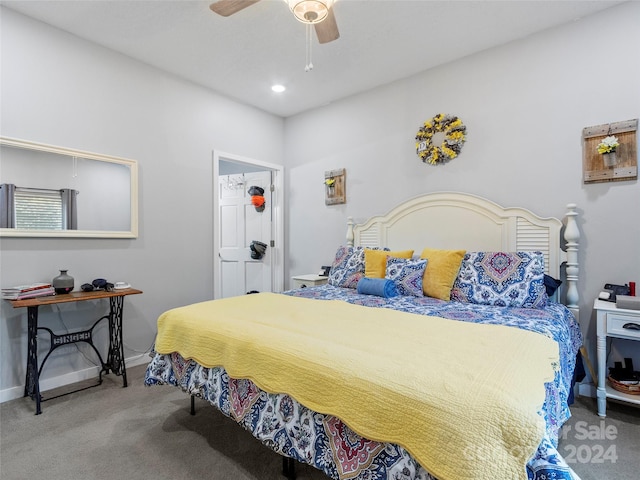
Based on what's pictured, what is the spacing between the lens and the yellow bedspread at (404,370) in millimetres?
935

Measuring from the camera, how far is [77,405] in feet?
7.84

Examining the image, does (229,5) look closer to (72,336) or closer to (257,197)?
(72,336)

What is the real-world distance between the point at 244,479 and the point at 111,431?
101 cm

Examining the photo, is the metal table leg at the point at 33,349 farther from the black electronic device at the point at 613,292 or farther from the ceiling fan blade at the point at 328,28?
the black electronic device at the point at 613,292

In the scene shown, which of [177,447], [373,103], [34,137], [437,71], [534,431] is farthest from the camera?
[373,103]

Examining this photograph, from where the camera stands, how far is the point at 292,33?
108 inches

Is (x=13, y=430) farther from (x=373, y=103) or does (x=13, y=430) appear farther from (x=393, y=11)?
(x=373, y=103)

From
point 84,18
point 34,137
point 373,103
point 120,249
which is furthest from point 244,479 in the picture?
point 373,103

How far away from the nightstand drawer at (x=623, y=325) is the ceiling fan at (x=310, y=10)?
2.55 metres

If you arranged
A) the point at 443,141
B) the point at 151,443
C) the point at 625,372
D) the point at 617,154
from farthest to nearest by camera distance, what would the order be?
the point at 443,141 → the point at 617,154 → the point at 625,372 → the point at 151,443

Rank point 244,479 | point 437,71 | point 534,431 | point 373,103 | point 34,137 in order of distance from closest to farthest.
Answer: point 534,431 < point 244,479 < point 34,137 < point 437,71 < point 373,103

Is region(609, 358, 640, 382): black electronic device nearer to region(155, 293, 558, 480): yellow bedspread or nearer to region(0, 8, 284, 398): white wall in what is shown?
region(155, 293, 558, 480): yellow bedspread

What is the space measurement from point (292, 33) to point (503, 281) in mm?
2552

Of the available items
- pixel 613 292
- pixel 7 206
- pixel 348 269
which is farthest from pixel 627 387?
pixel 7 206
